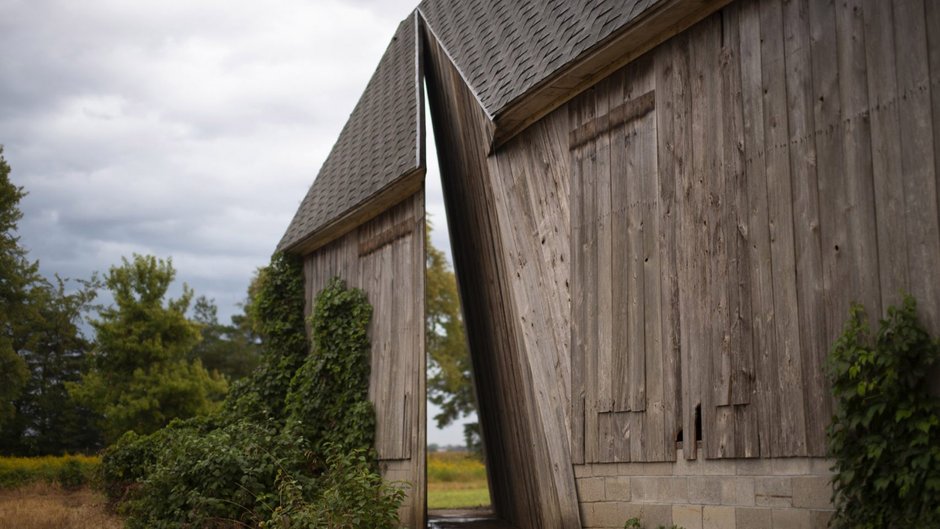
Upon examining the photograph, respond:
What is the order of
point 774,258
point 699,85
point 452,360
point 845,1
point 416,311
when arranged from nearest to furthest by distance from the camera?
point 845,1, point 774,258, point 699,85, point 416,311, point 452,360

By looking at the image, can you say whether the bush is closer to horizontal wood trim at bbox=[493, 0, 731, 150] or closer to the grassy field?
horizontal wood trim at bbox=[493, 0, 731, 150]

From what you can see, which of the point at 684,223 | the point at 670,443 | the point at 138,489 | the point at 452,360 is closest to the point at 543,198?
the point at 684,223

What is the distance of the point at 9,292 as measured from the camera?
70.3ft

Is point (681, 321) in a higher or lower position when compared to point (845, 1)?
lower

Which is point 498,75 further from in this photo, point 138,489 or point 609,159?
point 138,489

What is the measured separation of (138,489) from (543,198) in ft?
22.6

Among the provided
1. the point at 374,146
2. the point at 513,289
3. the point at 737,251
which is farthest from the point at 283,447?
the point at 737,251

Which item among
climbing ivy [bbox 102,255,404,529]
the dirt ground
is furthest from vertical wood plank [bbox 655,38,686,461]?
the dirt ground

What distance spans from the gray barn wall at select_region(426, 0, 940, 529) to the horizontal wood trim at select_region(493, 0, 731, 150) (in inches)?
3.7

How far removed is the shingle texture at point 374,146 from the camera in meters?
11.3

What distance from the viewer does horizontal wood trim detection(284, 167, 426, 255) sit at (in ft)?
35.3

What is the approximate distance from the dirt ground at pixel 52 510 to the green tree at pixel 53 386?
7.24m

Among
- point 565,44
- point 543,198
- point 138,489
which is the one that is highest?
point 565,44

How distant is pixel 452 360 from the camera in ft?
99.5
